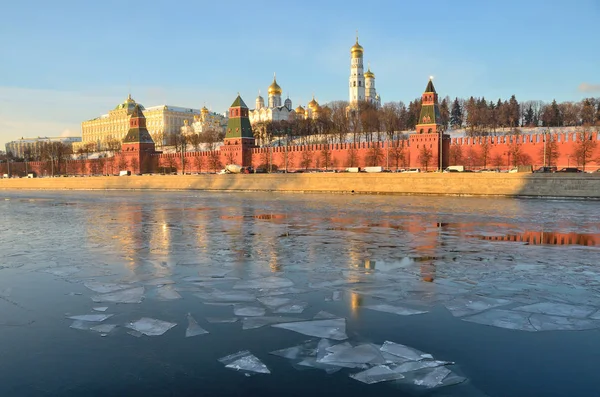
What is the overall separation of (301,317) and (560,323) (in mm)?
2137

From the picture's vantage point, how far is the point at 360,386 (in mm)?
3338

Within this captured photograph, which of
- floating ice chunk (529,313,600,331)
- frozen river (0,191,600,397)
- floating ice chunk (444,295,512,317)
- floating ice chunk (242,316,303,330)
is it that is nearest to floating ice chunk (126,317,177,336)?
frozen river (0,191,600,397)

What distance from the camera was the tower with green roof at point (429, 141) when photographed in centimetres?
4147

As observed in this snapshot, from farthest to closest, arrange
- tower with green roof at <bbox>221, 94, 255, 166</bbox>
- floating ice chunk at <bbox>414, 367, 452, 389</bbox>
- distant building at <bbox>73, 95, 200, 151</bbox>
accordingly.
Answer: distant building at <bbox>73, 95, 200, 151</bbox>, tower with green roof at <bbox>221, 94, 255, 166</bbox>, floating ice chunk at <bbox>414, 367, 452, 389</bbox>

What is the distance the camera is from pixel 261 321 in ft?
15.2

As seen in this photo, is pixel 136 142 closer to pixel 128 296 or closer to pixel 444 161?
pixel 444 161

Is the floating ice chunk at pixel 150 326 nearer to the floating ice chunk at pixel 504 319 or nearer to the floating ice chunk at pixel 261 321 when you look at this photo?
the floating ice chunk at pixel 261 321

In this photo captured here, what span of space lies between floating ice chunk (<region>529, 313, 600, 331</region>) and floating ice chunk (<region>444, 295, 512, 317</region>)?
450mm

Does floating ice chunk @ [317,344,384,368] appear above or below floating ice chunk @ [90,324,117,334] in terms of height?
below

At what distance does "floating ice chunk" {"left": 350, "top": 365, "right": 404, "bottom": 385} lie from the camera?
3423 millimetres

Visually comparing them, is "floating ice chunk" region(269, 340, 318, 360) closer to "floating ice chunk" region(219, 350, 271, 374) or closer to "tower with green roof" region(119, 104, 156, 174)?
"floating ice chunk" region(219, 350, 271, 374)

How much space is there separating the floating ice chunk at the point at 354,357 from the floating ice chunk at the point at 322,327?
27 cm

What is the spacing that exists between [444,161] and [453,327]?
38449mm

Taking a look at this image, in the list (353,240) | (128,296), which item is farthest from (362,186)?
(128,296)
